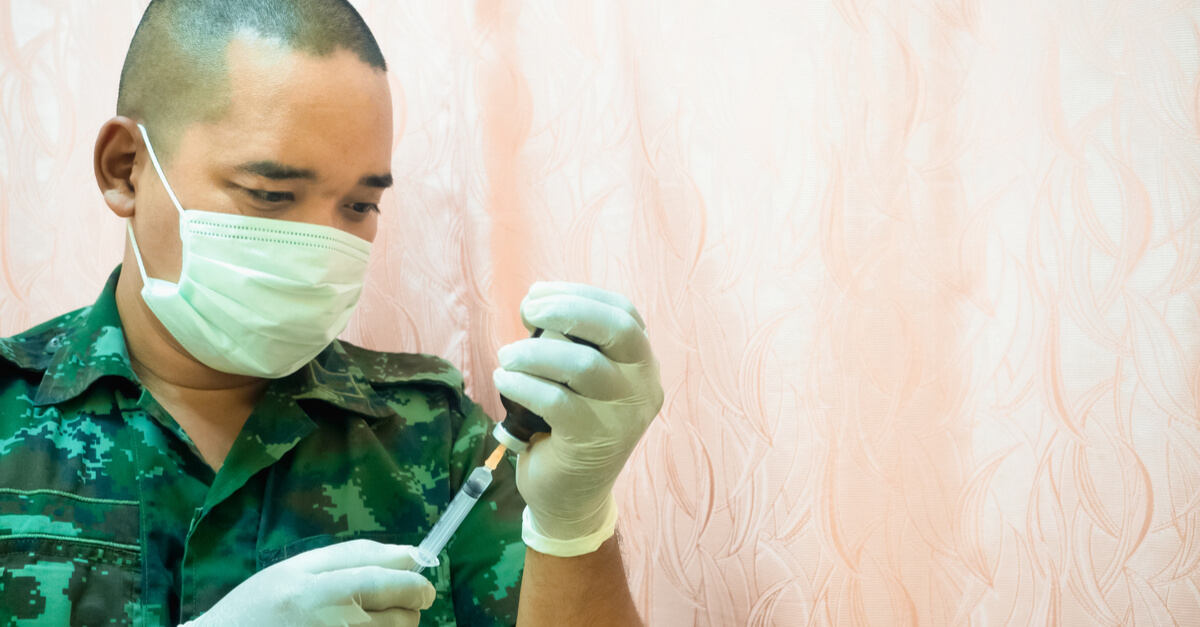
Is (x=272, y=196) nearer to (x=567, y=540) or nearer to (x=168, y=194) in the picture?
(x=168, y=194)

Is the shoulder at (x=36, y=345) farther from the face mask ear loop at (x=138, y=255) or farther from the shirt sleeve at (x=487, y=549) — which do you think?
the shirt sleeve at (x=487, y=549)

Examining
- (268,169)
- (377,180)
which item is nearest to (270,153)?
(268,169)

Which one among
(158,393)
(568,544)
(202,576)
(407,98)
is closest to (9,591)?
(202,576)

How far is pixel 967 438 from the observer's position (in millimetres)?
1149

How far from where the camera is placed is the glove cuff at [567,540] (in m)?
0.96

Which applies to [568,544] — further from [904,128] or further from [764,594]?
[904,128]

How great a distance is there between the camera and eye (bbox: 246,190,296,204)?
993 millimetres

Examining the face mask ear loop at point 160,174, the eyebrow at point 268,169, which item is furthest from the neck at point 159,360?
the eyebrow at point 268,169

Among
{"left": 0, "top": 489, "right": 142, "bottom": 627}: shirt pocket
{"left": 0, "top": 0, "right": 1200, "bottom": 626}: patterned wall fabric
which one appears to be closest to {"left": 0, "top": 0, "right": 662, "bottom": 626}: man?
{"left": 0, "top": 489, "right": 142, "bottom": 627}: shirt pocket

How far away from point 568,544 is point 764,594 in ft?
1.23

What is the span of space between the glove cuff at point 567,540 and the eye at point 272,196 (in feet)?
1.58

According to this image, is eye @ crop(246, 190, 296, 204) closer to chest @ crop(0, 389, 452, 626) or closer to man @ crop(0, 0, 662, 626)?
man @ crop(0, 0, 662, 626)

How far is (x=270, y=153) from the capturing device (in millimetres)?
985

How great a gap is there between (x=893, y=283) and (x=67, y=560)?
42.9 inches
